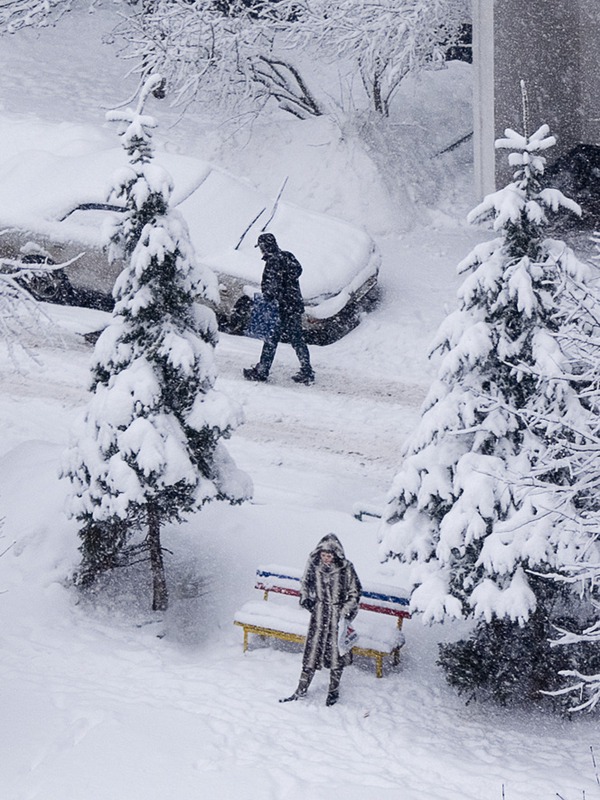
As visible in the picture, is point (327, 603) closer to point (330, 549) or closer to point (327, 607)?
point (327, 607)

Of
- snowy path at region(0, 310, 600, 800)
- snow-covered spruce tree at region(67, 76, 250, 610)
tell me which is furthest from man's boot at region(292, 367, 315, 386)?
snow-covered spruce tree at region(67, 76, 250, 610)

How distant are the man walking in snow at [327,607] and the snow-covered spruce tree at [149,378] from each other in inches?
54.4

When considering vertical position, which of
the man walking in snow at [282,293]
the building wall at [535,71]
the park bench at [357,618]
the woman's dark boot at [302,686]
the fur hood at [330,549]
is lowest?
the woman's dark boot at [302,686]

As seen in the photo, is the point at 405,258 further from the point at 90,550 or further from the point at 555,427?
the point at 555,427

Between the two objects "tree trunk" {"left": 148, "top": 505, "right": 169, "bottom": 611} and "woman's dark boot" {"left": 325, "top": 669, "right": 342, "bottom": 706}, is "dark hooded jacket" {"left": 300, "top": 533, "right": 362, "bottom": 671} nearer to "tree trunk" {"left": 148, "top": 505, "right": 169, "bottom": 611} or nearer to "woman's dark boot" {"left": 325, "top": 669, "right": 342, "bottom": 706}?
"woman's dark boot" {"left": 325, "top": 669, "right": 342, "bottom": 706}

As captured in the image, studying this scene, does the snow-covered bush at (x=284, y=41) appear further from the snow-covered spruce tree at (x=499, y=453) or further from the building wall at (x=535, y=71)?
the snow-covered spruce tree at (x=499, y=453)

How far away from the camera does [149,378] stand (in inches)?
343

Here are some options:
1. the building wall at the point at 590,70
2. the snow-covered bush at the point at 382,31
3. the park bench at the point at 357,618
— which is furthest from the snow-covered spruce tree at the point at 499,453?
the snow-covered bush at the point at 382,31

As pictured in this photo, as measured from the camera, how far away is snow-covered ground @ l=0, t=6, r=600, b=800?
678 centimetres

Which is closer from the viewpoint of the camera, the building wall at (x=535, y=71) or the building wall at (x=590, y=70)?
the building wall at (x=535, y=71)

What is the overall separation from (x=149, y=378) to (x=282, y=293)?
4.30 metres

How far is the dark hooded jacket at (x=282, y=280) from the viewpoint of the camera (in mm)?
12688

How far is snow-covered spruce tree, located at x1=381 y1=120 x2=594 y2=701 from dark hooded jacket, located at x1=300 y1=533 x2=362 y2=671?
38 cm

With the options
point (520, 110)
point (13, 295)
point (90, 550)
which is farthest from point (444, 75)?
point (90, 550)
